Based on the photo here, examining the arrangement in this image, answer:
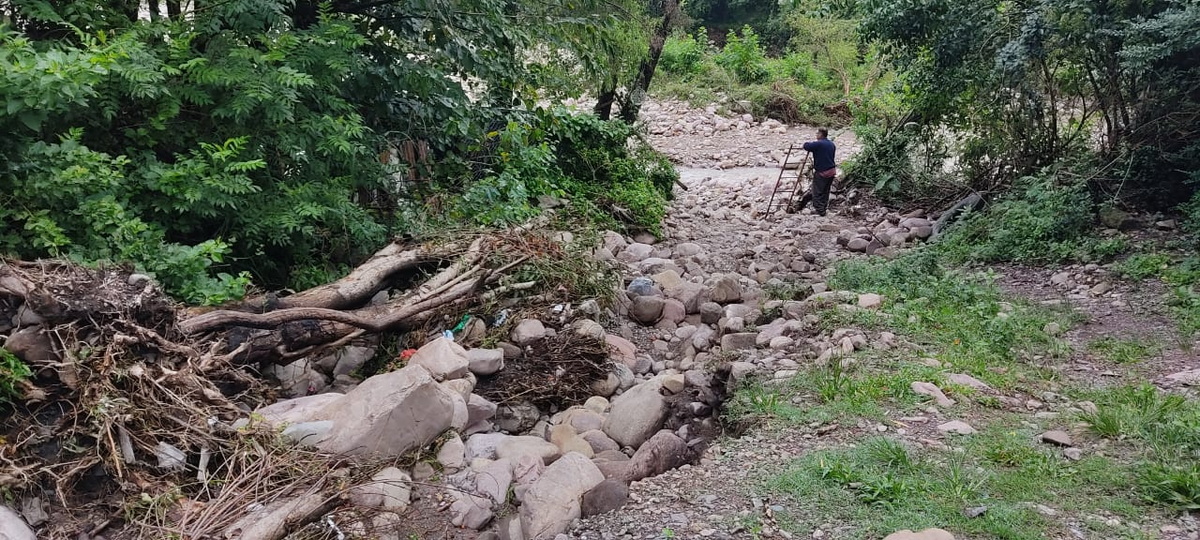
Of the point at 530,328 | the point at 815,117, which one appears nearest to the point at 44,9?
the point at 530,328

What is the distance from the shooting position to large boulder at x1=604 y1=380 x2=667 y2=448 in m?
4.35

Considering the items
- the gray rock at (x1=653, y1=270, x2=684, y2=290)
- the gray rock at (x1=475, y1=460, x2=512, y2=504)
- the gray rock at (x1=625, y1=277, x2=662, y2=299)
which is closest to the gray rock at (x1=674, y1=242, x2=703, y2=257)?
the gray rock at (x1=653, y1=270, x2=684, y2=290)

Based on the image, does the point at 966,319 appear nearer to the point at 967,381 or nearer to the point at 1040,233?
→ the point at 967,381

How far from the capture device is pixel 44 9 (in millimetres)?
4316

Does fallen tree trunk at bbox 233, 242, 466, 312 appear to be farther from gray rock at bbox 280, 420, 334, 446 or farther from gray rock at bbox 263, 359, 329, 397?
gray rock at bbox 280, 420, 334, 446

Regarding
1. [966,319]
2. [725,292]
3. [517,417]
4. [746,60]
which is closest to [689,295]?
[725,292]

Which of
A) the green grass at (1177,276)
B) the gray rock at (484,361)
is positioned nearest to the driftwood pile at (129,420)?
the gray rock at (484,361)

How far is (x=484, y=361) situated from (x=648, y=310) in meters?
1.91

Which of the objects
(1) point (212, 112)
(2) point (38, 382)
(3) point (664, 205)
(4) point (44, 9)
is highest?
(4) point (44, 9)

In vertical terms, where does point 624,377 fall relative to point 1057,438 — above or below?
below

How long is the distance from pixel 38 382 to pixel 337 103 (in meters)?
2.65

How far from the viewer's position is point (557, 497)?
10.9 feet

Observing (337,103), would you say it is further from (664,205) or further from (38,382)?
(664,205)

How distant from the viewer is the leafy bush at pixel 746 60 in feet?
76.5
